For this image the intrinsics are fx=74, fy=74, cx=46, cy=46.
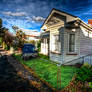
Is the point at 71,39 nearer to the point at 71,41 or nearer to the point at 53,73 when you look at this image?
the point at 71,41

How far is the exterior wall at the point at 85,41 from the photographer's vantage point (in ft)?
27.8

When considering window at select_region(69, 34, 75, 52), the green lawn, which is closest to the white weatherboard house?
window at select_region(69, 34, 75, 52)

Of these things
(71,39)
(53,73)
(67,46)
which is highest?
(71,39)

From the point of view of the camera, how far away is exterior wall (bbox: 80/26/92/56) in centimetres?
847

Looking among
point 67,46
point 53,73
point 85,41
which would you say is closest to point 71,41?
point 67,46

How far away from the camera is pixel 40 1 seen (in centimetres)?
947

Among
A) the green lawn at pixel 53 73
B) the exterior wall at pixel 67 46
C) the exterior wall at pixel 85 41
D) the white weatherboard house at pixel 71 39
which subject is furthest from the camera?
the exterior wall at pixel 85 41

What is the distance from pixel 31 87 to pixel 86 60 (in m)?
6.15

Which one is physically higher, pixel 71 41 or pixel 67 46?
pixel 71 41

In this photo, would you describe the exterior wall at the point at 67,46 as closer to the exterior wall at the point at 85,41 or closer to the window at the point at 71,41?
the window at the point at 71,41

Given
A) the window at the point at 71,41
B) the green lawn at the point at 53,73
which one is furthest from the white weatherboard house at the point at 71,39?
the green lawn at the point at 53,73

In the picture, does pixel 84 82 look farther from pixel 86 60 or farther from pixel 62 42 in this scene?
pixel 62 42

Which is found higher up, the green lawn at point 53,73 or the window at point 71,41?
the window at point 71,41

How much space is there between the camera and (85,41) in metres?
8.73
